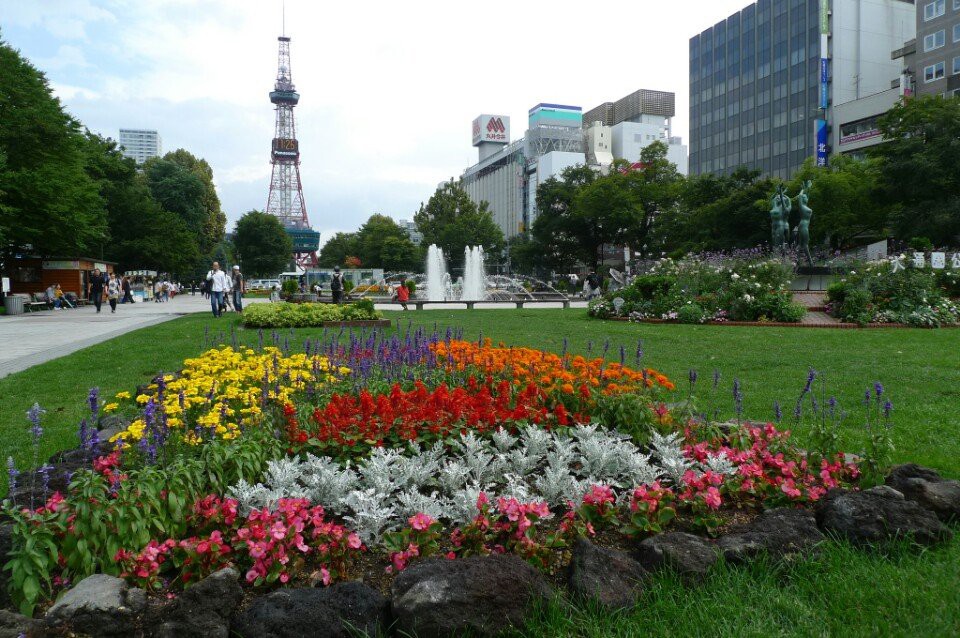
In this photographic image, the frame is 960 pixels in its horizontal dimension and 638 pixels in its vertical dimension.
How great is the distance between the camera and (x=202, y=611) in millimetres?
2408

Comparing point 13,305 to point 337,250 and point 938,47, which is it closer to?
point 938,47

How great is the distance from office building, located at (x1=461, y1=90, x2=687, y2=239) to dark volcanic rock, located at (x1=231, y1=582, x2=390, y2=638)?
104032mm

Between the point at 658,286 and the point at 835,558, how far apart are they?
16.2m

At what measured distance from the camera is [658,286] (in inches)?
731

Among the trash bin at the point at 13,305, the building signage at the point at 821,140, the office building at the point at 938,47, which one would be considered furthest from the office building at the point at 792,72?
the trash bin at the point at 13,305

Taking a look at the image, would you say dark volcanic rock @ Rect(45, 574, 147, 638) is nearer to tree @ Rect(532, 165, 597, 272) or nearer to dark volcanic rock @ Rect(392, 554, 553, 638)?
dark volcanic rock @ Rect(392, 554, 553, 638)

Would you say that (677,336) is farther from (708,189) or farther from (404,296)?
(708,189)

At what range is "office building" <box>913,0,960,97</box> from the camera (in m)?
55.0

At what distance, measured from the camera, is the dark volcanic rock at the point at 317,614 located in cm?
236

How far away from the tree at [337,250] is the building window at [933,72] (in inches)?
3454

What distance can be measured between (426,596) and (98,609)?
119 cm

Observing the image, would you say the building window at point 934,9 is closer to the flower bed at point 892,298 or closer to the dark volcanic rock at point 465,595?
the flower bed at point 892,298

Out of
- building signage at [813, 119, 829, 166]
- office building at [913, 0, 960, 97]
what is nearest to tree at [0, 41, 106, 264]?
office building at [913, 0, 960, 97]

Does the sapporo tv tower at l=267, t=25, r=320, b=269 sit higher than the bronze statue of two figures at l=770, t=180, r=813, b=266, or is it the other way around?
the sapporo tv tower at l=267, t=25, r=320, b=269
